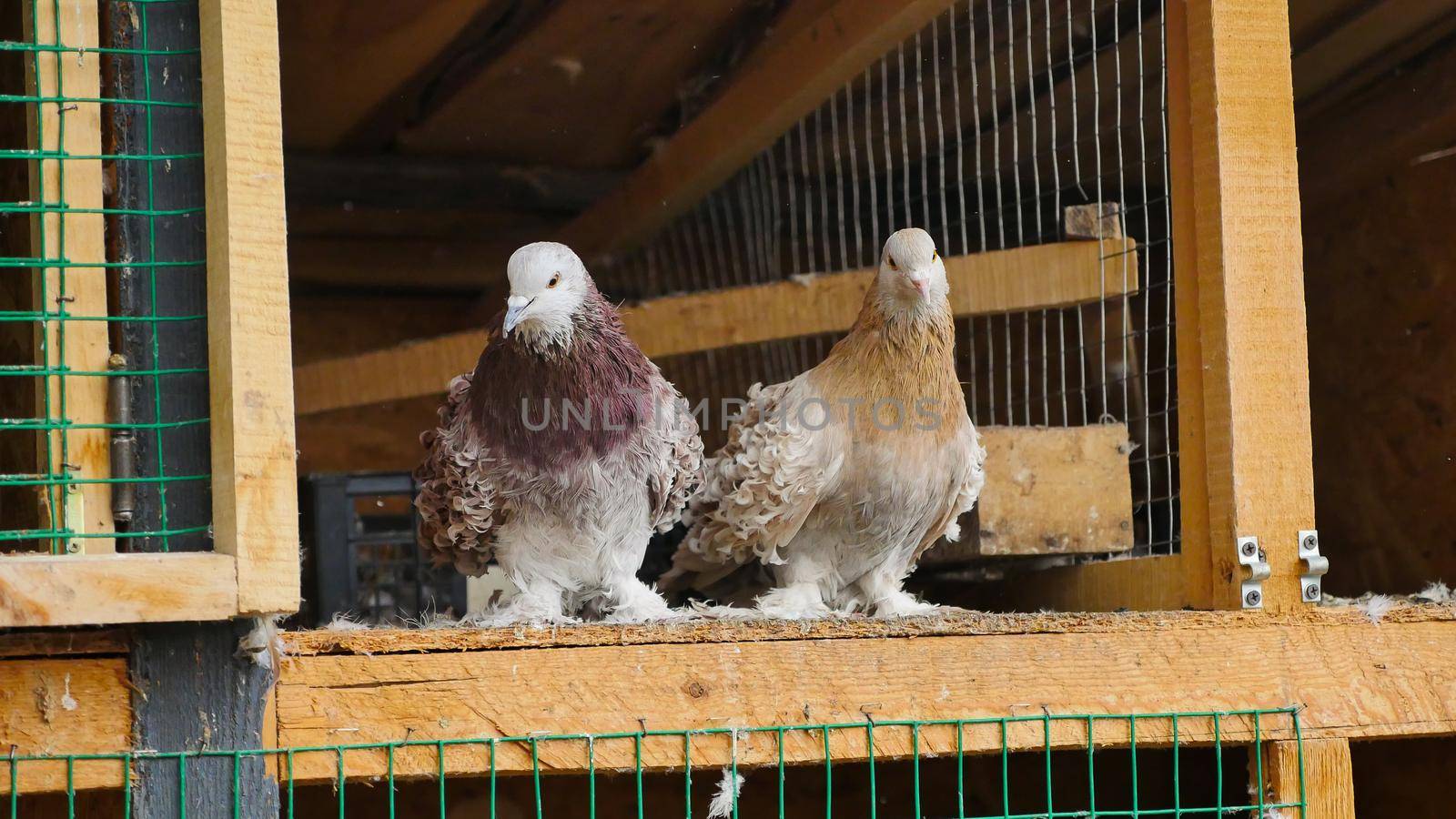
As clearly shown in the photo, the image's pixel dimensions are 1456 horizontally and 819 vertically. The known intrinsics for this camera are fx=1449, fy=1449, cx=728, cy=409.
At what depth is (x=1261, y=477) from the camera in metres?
2.64

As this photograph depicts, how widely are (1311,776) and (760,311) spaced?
1.74m

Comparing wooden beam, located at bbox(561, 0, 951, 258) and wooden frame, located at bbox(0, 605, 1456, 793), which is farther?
wooden beam, located at bbox(561, 0, 951, 258)

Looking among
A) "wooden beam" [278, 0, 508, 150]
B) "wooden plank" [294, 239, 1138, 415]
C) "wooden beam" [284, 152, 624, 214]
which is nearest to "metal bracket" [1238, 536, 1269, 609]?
"wooden plank" [294, 239, 1138, 415]

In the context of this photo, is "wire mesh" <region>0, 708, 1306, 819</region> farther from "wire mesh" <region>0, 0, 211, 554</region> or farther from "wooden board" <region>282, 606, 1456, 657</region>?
"wire mesh" <region>0, 0, 211, 554</region>

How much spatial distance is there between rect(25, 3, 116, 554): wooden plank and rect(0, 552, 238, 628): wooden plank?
0.17 metres

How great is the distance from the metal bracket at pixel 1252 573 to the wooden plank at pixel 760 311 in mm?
837

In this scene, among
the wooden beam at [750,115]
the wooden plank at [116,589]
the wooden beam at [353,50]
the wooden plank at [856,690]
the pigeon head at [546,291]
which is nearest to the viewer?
the wooden plank at [116,589]

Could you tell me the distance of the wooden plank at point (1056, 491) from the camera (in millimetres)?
3336

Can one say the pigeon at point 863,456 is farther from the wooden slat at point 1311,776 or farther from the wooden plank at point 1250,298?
the wooden slat at point 1311,776

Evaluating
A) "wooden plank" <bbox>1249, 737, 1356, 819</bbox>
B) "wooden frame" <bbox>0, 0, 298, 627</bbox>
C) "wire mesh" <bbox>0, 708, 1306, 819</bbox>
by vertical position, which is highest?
"wooden frame" <bbox>0, 0, 298, 627</bbox>

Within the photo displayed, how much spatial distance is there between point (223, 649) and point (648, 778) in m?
2.28

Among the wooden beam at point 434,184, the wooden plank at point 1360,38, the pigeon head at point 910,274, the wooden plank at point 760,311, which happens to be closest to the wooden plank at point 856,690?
the pigeon head at point 910,274

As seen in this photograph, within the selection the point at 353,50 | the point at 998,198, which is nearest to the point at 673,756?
the point at 998,198

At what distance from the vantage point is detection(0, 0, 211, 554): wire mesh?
209 cm
